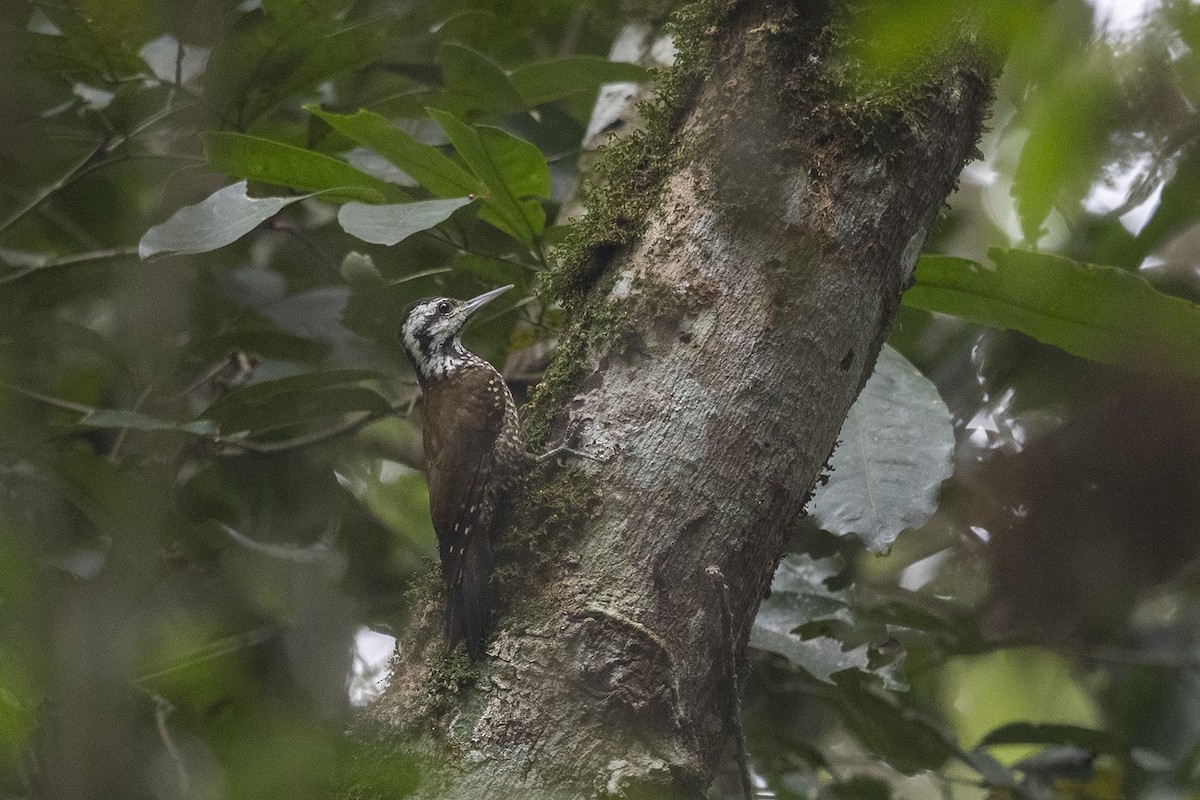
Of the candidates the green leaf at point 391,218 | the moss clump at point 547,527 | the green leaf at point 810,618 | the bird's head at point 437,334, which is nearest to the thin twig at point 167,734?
the moss clump at point 547,527

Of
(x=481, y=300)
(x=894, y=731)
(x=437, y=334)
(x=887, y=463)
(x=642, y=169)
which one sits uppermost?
(x=642, y=169)

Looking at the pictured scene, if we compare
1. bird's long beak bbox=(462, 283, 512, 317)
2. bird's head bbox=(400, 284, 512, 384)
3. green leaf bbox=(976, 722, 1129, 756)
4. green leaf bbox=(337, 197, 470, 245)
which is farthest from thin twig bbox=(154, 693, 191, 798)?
green leaf bbox=(976, 722, 1129, 756)

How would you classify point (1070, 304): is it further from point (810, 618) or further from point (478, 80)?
point (478, 80)

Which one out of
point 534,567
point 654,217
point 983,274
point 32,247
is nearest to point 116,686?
point 534,567

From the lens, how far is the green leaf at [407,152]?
282 centimetres

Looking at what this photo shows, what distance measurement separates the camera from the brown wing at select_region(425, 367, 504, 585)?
2645 millimetres

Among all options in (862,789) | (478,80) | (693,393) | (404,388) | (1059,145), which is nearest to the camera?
(1059,145)

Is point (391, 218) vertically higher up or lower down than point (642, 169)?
lower down

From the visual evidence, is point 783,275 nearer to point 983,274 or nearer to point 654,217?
point 654,217

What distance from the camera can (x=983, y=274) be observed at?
284cm

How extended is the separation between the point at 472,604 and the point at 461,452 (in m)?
0.99

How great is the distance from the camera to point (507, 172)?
9.61ft

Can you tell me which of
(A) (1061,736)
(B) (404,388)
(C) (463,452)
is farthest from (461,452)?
(A) (1061,736)

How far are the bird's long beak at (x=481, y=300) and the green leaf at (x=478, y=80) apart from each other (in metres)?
0.59
